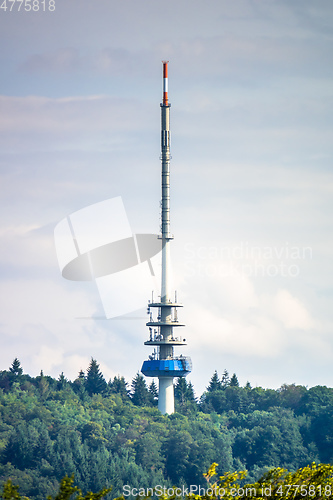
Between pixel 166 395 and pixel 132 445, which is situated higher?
pixel 166 395

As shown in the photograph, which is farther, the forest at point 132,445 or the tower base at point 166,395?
the tower base at point 166,395

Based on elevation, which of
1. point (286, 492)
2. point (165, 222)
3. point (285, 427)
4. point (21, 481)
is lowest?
point (286, 492)

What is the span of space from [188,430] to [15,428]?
1063 inches

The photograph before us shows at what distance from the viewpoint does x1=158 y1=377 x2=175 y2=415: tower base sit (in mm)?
169625

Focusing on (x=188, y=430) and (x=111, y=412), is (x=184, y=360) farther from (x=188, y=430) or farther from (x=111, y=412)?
(x=111, y=412)

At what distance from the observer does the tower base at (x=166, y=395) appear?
16962 centimetres

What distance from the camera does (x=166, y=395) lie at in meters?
174

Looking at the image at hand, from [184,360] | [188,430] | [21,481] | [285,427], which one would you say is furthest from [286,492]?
[285,427]

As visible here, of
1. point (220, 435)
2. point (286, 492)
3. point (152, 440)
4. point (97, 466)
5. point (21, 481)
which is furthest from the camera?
point (220, 435)

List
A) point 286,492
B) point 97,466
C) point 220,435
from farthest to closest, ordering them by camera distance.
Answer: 1. point 220,435
2. point 97,466
3. point 286,492

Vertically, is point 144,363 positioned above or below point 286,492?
above

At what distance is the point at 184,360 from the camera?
169 meters

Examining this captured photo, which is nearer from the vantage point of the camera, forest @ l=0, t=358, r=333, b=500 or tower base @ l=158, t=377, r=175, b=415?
forest @ l=0, t=358, r=333, b=500

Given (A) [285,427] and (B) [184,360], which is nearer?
(B) [184,360]
